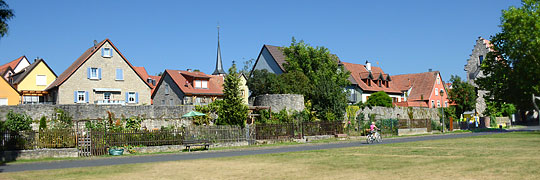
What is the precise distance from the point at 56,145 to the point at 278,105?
2057 cm

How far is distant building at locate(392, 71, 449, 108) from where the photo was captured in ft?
256

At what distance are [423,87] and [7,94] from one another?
59218 millimetres

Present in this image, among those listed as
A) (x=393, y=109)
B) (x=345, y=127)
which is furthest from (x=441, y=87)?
(x=345, y=127)

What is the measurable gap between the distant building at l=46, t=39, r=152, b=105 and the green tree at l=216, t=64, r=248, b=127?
2151 centimetres

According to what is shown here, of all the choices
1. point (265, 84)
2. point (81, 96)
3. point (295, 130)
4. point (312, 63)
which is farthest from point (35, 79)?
point (295, 130)

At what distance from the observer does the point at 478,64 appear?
80250mm

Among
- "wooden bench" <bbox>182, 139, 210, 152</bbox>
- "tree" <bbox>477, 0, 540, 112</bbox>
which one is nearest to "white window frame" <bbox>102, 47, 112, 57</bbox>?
"wooden bench" <bbox>182, 139, 210, 152</bbox>

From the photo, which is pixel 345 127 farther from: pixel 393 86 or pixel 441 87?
pixel 441 87

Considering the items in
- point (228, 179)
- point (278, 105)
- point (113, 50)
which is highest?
point (113, 50)

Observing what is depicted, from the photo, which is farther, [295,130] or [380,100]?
[380,100]

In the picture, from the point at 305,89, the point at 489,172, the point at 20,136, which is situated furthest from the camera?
the point at 305,89

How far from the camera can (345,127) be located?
43.2 meters

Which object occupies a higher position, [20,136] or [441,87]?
[441,87]

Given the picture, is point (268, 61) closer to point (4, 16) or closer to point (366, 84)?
point (366, 84)
